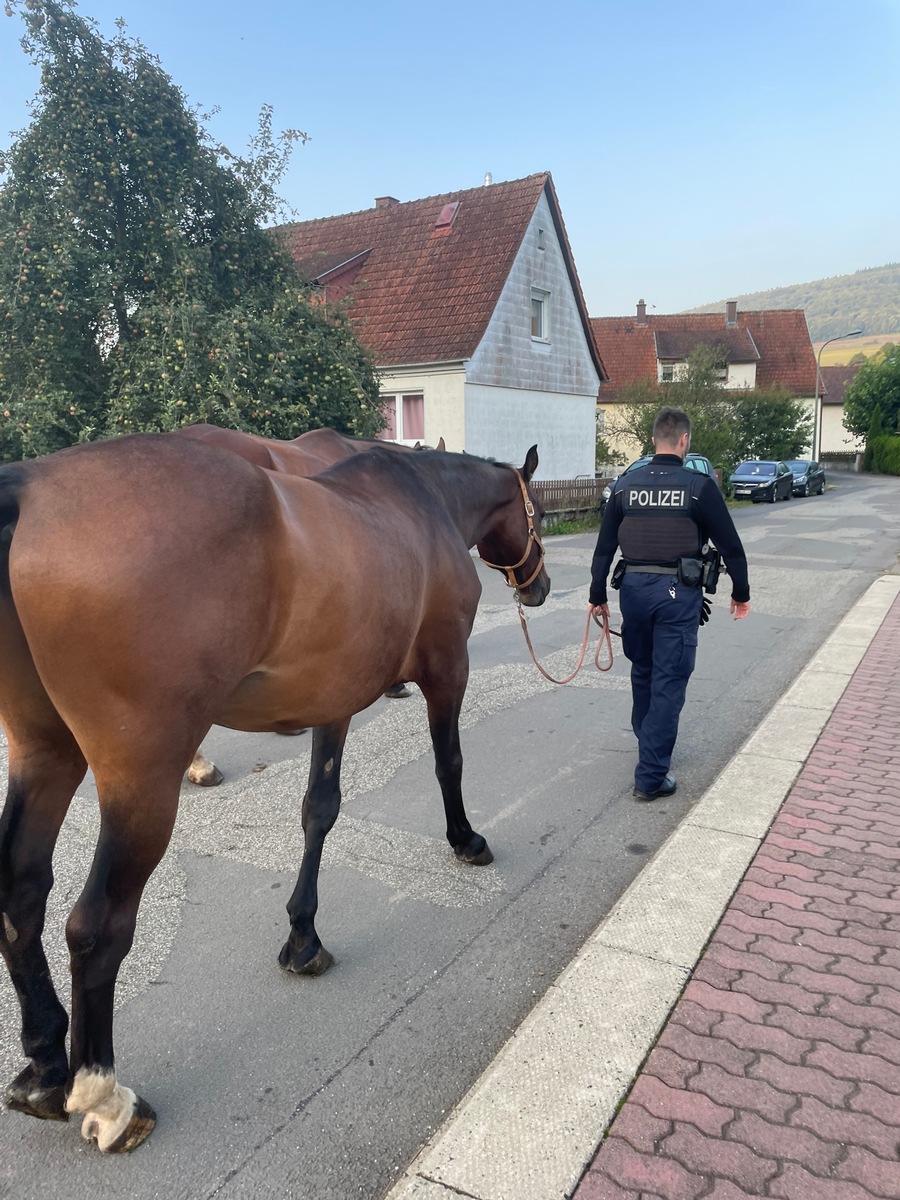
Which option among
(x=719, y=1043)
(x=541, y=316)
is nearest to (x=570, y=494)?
(x=541, y=316)

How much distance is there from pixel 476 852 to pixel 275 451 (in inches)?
94.4

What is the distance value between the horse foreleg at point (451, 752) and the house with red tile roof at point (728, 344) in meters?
45.5

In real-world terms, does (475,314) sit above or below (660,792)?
above

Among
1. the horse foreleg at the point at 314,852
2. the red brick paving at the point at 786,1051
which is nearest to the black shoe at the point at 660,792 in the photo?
the red brick paving at the point at 786,1051

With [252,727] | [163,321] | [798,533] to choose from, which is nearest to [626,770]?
[252,727]

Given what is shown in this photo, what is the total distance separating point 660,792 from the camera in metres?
4.57

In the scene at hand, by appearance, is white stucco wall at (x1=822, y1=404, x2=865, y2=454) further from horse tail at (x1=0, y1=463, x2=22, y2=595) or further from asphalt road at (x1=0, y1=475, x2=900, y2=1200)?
horse tail at (x1=0, y1=463, x2=22, y2=595)

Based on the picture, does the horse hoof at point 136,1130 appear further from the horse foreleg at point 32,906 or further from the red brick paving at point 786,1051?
the red brick paving at point 786,1051

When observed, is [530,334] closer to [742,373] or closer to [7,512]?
[7,512]

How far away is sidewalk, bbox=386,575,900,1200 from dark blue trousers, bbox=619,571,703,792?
483 millimetres

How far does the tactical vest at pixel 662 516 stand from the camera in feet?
14.6

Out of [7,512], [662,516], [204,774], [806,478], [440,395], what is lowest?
[806,478]

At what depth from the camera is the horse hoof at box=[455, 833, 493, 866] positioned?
375 centimetres

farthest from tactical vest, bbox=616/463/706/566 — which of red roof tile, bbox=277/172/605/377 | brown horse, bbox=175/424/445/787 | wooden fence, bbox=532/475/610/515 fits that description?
red roof tile, bbox=277/172/605/377
